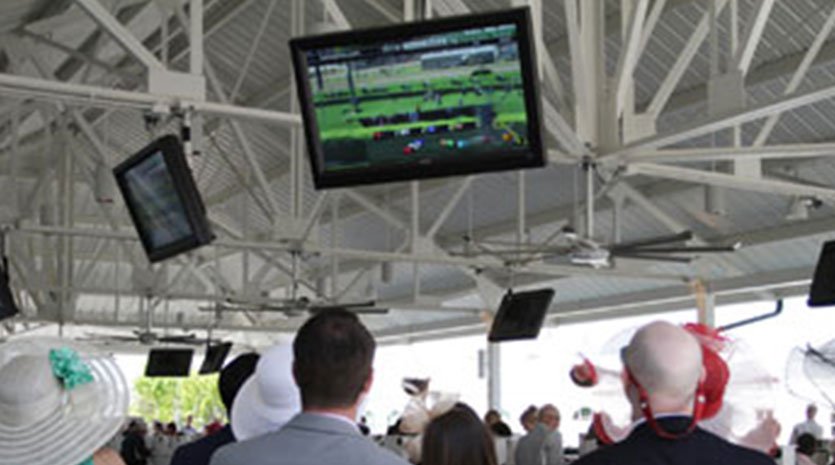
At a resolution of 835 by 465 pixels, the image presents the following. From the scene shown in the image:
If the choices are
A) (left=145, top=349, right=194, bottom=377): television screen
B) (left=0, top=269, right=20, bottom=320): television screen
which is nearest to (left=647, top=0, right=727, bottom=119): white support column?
(left=0, top=269, right=20, bottom=320): television screen

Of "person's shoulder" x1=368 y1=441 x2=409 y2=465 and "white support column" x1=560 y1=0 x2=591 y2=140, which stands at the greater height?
"white support column" x1=560 y1=0 x2=591 y2=140

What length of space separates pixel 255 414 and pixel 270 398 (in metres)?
0.12

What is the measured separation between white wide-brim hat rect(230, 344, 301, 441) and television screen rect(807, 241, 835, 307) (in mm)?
8705

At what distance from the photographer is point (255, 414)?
3.63 metres

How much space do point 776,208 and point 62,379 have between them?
17.2 meters

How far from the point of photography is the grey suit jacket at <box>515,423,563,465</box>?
1064 centimetres

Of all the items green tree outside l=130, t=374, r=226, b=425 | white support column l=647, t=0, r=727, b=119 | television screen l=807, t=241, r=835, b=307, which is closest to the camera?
white support column l=647, t=0, r=727, b=119

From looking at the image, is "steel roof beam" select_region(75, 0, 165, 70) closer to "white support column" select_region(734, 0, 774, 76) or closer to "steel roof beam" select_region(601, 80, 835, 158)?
"steel roof beam" select_region(601, 80, 835, 158)

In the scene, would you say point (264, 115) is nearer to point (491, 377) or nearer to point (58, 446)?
point (58, 446)

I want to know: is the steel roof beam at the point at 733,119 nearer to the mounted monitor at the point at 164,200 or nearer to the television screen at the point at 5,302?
the mounted monitor at the point at 164,200

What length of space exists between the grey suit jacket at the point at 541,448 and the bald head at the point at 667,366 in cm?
779

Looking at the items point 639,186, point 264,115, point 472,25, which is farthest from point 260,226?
point 472,25

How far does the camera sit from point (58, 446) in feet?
9.66

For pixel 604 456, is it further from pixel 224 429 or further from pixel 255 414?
pixel 224 429
